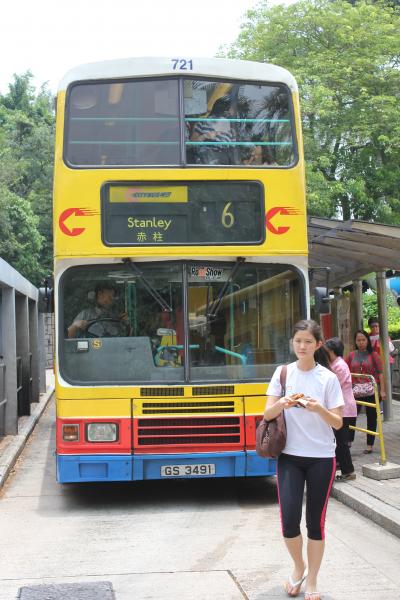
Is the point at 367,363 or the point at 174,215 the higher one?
the point at 174,215

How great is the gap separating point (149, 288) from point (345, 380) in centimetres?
238

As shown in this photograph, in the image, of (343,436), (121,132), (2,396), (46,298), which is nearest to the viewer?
(121,132)

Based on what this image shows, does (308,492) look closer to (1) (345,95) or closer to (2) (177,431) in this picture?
(2) (177,431)

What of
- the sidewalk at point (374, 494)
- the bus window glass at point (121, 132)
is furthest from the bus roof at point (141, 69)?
the sidewalk at point (374, 494)

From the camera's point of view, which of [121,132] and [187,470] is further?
[121,132]

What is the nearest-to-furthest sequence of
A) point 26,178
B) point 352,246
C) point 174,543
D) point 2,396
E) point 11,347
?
point 174,543
point 352,246
point 2,396
point 11,347
point 26,178

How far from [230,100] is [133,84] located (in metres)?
1.02

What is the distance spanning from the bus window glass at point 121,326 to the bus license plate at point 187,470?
0.85 metres

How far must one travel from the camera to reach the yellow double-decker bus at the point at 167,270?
8.45m

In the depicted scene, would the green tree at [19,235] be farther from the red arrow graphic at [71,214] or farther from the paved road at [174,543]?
the red arrow graphic at [71,214]

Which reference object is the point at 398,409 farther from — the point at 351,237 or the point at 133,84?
A: the point at 133,84

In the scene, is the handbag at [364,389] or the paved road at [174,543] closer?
the paved road at [174,543]

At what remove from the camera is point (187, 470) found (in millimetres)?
8484

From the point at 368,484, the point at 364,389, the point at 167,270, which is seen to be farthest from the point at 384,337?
the point at 167,270
